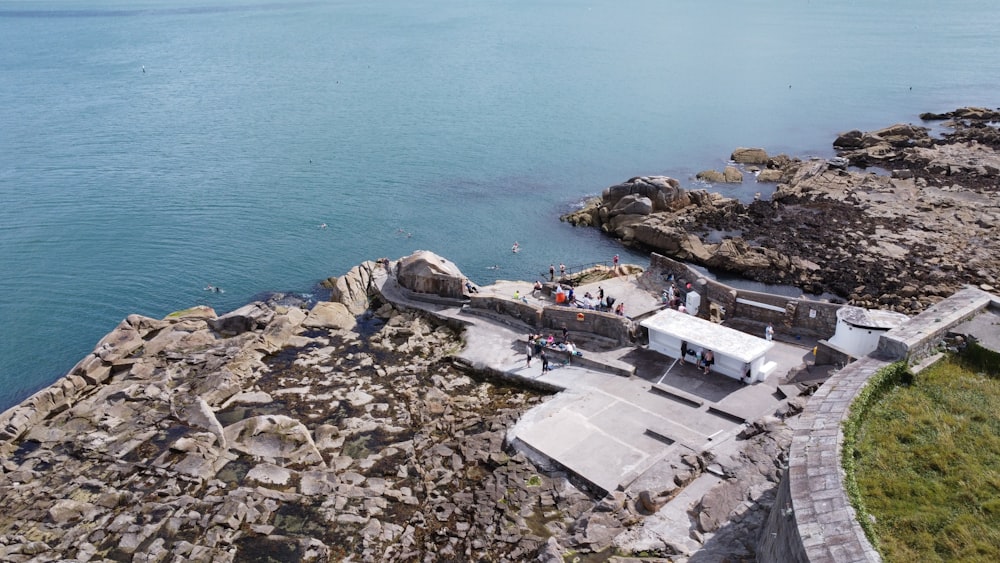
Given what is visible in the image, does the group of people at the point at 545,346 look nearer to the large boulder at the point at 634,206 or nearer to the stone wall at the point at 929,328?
the stone wall at the point at 929,328

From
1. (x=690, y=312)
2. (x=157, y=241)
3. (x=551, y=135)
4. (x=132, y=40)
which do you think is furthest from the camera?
(x=132, y=40)

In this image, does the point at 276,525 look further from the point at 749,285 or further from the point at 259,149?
the point at 259,149

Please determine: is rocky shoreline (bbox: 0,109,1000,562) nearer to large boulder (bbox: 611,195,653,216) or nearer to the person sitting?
the person sitting

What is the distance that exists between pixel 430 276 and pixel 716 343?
563 inches

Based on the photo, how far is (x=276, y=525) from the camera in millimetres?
19875

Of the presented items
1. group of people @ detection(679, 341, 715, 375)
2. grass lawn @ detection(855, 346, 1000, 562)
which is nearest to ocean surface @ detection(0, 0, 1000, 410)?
group of people @ detection(679, 341, 715, 375)

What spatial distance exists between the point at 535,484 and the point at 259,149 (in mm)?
61180

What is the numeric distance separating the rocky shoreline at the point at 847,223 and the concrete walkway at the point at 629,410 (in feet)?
60.2

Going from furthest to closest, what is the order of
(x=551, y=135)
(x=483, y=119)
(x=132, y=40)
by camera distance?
(x=132, y=40) < (x=483, y=119) < (x=551, y=135)

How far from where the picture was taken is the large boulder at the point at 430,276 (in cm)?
3272

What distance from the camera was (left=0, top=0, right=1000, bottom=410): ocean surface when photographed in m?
46.6

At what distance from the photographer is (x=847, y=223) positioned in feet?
166

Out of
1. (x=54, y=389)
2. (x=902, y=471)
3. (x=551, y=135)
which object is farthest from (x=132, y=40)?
(x=902, y=471)

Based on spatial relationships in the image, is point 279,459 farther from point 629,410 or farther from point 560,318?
point 560,318
